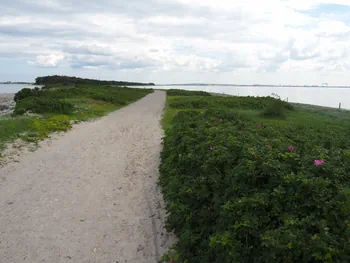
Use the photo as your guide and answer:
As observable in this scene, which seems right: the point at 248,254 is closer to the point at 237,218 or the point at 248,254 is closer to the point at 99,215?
the point at 237,218

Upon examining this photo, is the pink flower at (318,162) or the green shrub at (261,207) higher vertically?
the pink flower at (318,162)

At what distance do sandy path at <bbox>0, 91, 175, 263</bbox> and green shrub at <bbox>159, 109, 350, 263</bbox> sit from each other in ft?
2.71

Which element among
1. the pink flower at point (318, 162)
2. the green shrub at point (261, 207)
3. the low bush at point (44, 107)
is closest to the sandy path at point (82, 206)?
the green shrub at point (261, 207)

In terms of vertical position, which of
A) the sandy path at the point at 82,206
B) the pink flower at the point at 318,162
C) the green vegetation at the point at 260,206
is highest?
the pink flower at the point at 318,162

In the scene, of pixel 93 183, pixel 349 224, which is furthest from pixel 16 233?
pixel 349 224

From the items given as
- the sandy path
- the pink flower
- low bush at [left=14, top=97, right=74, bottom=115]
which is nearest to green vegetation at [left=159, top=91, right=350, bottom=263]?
the pink flower

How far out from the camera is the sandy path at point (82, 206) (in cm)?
502

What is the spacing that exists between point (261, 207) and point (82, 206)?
4.12 m

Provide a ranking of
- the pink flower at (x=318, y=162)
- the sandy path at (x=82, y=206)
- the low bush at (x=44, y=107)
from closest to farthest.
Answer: the pink flower at (x=318, y=162) < the sandy path at (x=82, y=206) < the low bush at (x=44, y=107)

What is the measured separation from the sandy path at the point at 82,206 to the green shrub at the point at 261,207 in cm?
82

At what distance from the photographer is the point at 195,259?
4262 millimetres

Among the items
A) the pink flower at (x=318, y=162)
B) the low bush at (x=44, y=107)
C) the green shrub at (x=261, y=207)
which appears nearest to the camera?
the green shrub at (x=261, y=207)

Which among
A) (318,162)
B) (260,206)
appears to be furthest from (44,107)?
(318,162)

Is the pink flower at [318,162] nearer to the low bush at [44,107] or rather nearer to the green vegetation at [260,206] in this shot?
the green vegetation at [260,206]
